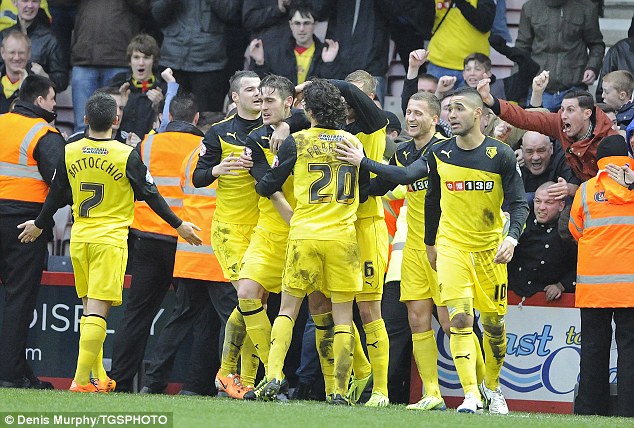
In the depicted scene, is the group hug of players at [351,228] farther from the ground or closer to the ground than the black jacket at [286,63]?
closer to the ground

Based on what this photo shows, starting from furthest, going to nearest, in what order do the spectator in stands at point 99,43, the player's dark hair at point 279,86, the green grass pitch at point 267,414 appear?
the spectator in stands at point 99,43
the player's dark hair at point 279,86
the green grass pitch at point 267,414

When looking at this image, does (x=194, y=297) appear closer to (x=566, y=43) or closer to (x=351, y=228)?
(x=351, y=228)

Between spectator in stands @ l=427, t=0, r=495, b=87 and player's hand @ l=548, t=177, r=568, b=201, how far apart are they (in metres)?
2.66

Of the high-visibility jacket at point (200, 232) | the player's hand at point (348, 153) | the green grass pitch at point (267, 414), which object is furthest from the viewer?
the high-visibility jacket at point (200, 232)

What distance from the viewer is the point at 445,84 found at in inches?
489

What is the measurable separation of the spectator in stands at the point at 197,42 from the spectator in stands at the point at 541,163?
3.90 m

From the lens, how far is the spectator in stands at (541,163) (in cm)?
1195

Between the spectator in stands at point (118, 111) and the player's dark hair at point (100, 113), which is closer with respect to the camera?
the player's dark hair at point (100, 113)

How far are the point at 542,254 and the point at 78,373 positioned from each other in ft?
13.8

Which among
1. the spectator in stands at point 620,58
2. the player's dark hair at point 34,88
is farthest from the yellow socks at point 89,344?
the spectator in stands at point 620,58

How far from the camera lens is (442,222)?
977 cm

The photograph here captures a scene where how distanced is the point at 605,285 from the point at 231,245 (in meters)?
3.05

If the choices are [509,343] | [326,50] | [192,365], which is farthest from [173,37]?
[509,343]

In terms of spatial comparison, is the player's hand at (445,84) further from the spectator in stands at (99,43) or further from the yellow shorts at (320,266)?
the spectator in stands at (99,43)
